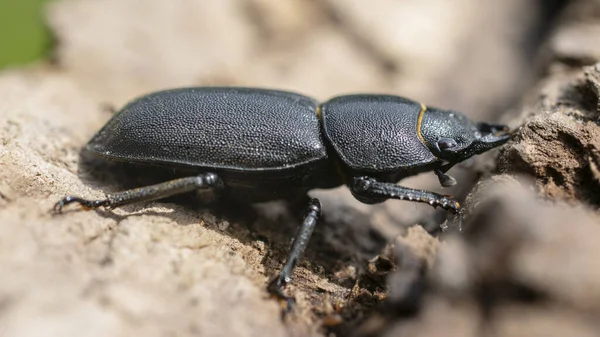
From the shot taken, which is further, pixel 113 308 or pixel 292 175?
pixel 292 175

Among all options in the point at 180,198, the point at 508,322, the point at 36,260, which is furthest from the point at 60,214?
the point at 508,322

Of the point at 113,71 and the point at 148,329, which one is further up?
the point at 113,71

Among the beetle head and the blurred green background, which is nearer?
the beetle head

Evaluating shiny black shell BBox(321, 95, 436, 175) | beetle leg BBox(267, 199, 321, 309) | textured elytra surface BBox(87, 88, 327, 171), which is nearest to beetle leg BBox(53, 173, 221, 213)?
textured elytra surface BBox(87, 88, 327, 171)

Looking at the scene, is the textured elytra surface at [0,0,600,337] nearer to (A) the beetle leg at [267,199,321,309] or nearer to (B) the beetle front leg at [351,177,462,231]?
(A) the beetle leg at [267,199,321,309]

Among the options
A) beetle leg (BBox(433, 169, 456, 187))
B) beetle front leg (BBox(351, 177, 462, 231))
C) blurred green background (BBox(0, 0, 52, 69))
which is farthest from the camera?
blurred green background (BBox(0, 0, 52, 69))

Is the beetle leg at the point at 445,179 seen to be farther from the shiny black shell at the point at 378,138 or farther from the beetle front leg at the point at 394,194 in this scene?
the beetle front leg at the point at 394,194

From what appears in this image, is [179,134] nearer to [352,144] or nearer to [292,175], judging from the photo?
[292,175]

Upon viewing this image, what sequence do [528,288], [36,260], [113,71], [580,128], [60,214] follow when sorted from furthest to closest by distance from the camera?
[113,71] → [580,128] → [60,214] → [36,260] → [528,288]
